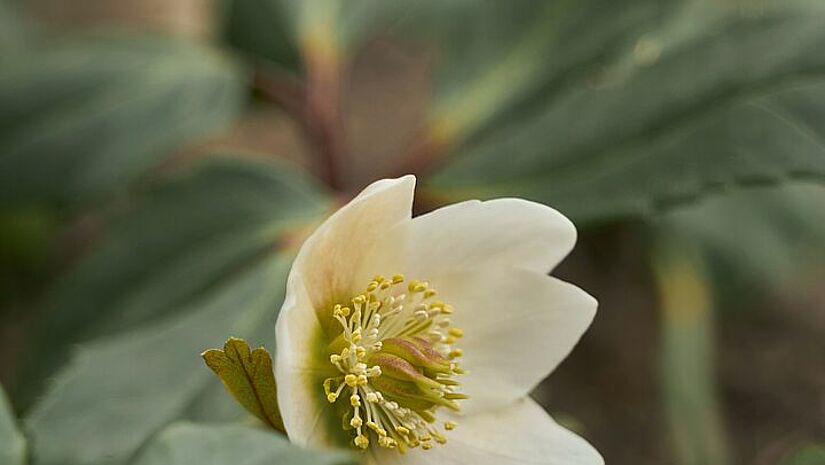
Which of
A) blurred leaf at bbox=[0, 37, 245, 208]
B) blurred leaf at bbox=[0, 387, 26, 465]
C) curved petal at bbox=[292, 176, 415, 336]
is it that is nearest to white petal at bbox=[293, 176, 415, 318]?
curved petal at bbox=[292, 176, 415, 336]

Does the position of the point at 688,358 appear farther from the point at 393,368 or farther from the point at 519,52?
the point at 393,368

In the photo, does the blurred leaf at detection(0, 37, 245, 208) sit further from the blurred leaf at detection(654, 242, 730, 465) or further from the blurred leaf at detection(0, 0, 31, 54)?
the blurred leaf at detection(654, 242, 730, 465)

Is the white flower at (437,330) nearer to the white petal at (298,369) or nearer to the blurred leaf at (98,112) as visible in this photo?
the white petal at (298,369)

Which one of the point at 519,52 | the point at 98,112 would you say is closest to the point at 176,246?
the point at 98,112

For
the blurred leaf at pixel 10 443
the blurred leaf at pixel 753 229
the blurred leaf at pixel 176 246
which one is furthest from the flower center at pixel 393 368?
the blurred leaf at pixel 753 229

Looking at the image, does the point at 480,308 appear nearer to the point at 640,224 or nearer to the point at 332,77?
the point at 332,77

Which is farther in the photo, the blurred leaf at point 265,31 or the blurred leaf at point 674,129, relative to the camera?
the blurred leaf at point 265,31
